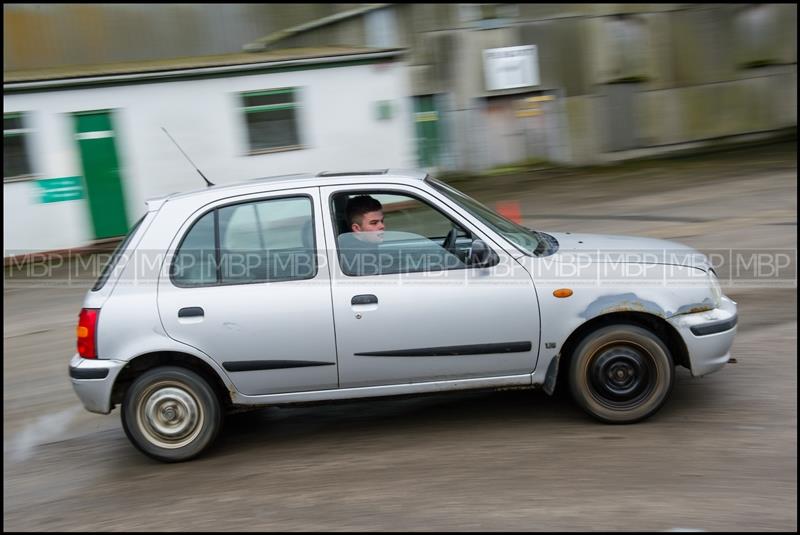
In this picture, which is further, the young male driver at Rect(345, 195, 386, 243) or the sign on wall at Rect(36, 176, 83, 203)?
the sign on wall at Rect(36, 176, 83, 203)

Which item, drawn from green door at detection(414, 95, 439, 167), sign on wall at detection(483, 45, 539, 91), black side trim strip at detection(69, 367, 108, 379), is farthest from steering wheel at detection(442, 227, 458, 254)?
sign on wall at detection(483, 45, 539, 91)

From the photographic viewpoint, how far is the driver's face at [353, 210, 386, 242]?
17.2 ft

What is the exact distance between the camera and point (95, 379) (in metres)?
5.12

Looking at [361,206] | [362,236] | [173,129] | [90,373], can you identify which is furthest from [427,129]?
[90,373]

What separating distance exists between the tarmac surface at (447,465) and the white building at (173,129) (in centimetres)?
771

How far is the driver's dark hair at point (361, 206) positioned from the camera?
17.3 ft

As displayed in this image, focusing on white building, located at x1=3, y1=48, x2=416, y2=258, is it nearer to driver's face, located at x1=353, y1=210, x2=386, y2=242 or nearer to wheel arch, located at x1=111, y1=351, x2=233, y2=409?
wheel arch, located at x1=111, y1=351, x2=233, y2=409

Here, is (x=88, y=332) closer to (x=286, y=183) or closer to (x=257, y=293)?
(x=257, y=293)

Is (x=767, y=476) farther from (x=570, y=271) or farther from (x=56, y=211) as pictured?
(x=56, y=211)

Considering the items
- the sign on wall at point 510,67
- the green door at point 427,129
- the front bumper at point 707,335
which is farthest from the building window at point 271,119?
the front bumper at point 707,335

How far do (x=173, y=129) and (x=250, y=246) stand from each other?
425 inches

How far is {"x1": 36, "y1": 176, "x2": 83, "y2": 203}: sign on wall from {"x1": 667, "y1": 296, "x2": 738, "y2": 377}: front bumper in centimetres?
1213

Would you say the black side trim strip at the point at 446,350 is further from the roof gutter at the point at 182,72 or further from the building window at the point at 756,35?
the building window at the point at 756,35

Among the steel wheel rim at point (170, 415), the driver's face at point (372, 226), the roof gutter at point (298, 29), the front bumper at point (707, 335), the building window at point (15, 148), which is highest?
the roof gutter at point (298, 29)
